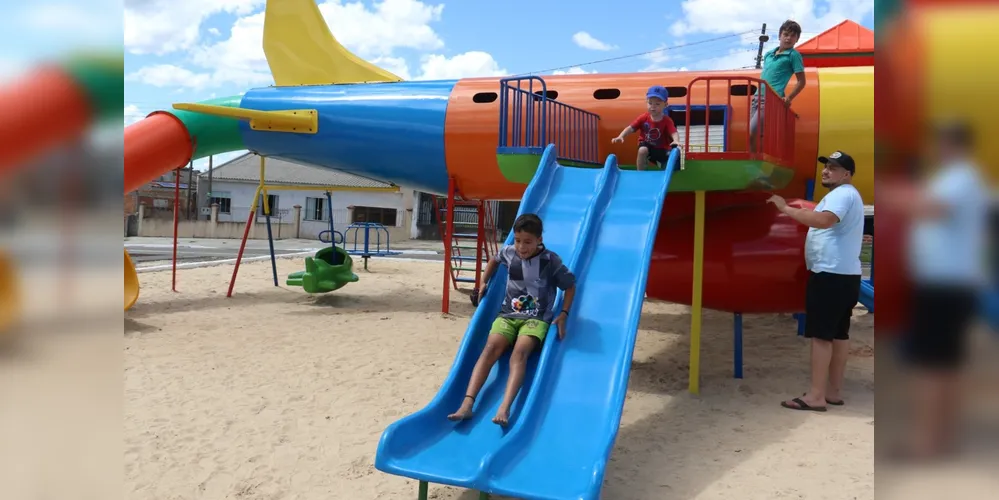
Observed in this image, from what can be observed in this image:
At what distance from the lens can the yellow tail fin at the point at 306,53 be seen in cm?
1128

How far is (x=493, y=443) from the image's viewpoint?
4227 millimetres

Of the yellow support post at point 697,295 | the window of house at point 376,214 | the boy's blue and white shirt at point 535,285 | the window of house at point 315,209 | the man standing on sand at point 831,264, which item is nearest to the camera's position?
the boy's blue and white shirt at point 535,285

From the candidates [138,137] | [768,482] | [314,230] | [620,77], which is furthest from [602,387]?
[314,230]

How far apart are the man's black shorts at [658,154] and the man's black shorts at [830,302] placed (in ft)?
6.52

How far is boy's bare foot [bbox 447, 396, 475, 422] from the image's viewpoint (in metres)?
4.36

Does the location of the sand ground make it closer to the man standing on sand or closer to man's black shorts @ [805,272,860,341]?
the man standing on sand

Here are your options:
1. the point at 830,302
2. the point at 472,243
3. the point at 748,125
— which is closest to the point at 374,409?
the point at 830,302

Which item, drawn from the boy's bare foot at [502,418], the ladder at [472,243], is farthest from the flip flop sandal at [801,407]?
the ladder at [472,243]

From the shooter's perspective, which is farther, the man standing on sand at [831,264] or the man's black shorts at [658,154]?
the man's black shorts at [658,154]

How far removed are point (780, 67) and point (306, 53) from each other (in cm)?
751

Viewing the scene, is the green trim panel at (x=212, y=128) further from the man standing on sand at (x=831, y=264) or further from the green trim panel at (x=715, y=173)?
the man standing on sand at (x=831, y=264)

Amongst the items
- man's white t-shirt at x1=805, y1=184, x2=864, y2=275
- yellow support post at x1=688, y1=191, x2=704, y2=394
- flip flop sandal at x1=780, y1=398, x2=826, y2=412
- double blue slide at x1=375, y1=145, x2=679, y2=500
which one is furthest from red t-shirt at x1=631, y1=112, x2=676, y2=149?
flip flop sandal at x1=780, y1=398, x2=826, y2=412

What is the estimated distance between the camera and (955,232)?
0.60m

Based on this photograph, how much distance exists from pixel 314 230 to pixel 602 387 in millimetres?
33312
